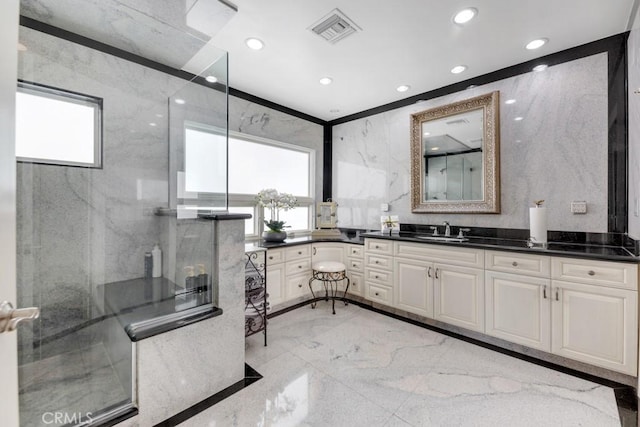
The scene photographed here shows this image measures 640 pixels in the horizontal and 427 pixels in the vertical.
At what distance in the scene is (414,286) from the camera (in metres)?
2.84

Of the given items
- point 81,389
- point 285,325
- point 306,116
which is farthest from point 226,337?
point 306,116

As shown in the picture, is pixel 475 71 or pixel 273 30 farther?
pixel 475 71

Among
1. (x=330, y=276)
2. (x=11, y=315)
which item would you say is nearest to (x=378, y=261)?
(x=330, y=276)

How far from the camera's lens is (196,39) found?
7.12 feet

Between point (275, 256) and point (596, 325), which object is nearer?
point (596, 325)

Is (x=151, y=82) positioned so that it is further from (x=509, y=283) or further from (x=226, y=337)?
(x=509, y=283)

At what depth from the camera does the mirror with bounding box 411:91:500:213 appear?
2811mm

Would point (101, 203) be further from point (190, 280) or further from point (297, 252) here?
point (297, 252)

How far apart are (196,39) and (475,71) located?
2.68 m

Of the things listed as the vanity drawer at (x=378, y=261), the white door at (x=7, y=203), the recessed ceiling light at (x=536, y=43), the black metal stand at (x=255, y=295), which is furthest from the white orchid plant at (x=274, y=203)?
the recessed ceiling light at (x=536, y=43)

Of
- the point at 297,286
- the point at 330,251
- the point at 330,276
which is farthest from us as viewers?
the point at 330,251

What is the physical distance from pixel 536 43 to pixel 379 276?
8.59 ft

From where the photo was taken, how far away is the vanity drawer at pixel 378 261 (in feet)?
10.1

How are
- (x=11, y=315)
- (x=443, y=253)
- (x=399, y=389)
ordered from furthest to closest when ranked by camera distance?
(x=443, y=253) < (x=399, y=389) < (x=11, y=315)
